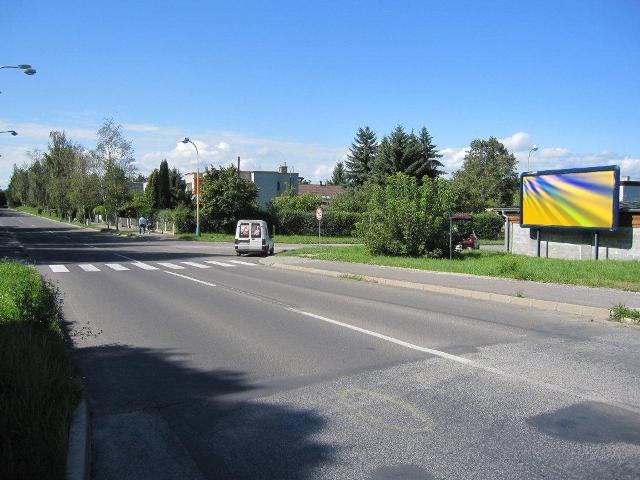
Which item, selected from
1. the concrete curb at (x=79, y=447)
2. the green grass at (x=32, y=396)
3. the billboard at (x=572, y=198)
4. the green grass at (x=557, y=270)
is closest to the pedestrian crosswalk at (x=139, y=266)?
the green grass at (x=557, y=270)

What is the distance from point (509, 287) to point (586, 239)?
31.4 feet

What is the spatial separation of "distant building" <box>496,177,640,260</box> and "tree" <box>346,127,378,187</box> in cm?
4701

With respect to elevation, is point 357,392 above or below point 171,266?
above

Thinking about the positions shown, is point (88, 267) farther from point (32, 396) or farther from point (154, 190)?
point (154, 190)

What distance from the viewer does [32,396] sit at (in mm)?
4426

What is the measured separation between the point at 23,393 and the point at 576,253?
2143 cm

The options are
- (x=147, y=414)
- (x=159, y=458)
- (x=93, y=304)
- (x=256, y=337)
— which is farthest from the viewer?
(x=93, y=304)

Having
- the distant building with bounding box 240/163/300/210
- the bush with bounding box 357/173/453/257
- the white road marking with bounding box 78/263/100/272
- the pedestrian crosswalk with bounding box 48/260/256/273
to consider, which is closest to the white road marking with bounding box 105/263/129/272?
the pedestrian crosswalk with bounding box 48/260/256/273

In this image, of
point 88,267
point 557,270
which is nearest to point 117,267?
point 88,267

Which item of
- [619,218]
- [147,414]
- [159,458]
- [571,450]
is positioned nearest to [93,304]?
[147,414]

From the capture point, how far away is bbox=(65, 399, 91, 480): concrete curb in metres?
3.71

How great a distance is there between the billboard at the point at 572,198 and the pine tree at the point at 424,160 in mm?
32152

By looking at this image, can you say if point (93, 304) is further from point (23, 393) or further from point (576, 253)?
point (576, 253)

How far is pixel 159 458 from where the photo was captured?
172 inches
